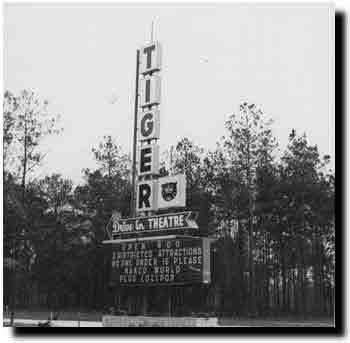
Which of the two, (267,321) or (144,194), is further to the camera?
(267,321)

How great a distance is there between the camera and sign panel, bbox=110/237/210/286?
20562 millimetres

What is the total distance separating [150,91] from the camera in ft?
78.5

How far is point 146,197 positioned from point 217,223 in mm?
22914

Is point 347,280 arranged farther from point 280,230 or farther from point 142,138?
point 280,230

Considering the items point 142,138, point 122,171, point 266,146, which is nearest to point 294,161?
point 266,146

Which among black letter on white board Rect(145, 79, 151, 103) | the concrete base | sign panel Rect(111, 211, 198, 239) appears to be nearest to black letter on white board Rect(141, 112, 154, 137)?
black letter on white board Rect(145, 79, 151, 103)

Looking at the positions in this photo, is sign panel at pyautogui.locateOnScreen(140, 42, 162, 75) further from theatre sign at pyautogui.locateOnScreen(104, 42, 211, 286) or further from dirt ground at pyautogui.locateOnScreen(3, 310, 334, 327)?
dirt ground at pyautogui.locateOnScreen(3, 310, 334, 327)

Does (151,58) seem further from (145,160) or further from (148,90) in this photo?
(145,160)

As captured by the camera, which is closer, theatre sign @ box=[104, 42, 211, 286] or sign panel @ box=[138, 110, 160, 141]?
theatre sign @ box=[104, 42, 211, 286]

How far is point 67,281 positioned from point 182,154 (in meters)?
15.1

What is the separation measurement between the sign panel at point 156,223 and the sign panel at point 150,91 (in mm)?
4619

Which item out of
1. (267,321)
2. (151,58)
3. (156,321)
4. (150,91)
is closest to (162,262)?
(156,321)

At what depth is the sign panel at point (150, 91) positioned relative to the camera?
77.9 feet

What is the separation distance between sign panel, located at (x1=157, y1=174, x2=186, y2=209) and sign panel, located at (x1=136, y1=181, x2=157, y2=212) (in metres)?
0.31
